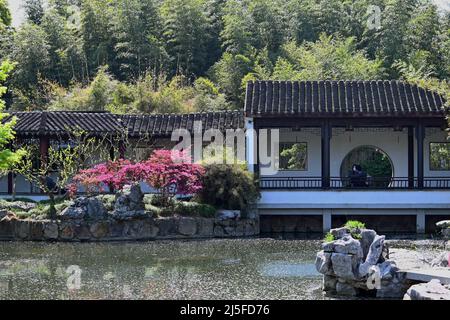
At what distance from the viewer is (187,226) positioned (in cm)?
2116

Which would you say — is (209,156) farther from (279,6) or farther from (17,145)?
(279,6)

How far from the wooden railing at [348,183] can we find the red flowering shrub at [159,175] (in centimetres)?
215

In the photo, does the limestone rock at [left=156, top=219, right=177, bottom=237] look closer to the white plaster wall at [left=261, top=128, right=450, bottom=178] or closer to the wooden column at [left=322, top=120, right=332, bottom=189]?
the wooden column at [left=322, top=120, right=332, bottom=189]

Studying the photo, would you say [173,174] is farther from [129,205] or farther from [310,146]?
[310,146]

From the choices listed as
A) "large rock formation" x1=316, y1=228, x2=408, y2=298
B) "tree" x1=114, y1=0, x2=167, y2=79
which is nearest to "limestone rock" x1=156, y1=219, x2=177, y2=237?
"large rock formation" x1=316, y1=228, x2=408, y2=298

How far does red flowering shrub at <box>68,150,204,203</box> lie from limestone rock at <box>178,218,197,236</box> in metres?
0.90

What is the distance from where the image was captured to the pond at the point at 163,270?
44.5 feet

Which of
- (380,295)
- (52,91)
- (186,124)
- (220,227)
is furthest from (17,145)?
(380,295)

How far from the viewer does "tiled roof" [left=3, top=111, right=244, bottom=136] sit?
2409cm

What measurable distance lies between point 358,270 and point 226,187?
8.90 m

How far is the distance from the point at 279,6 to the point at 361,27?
4360mm

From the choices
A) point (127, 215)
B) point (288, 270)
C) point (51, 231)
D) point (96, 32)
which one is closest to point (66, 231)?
point (51, 231)

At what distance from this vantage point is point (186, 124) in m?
25.4
